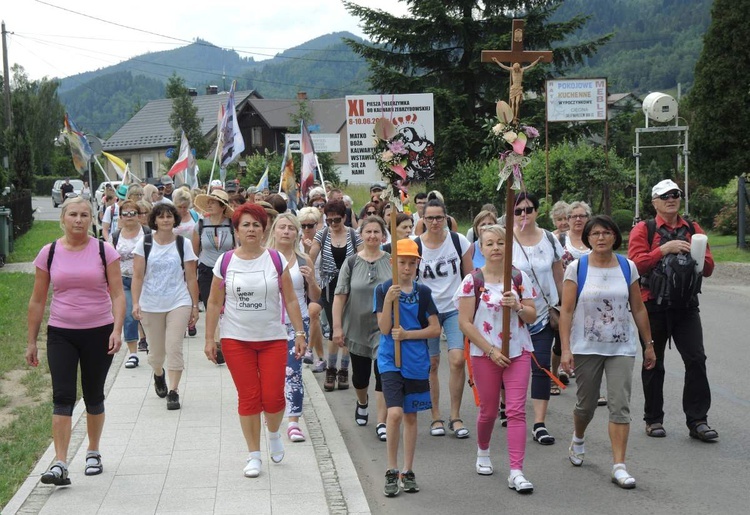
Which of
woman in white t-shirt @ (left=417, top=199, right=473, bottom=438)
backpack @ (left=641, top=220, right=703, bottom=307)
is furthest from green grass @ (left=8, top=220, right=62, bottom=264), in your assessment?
backpack @ (left=641, top=220, right=703, bottom=307)

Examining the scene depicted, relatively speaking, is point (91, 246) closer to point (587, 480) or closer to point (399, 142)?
point (399, 142)

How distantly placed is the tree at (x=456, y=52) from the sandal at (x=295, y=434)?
93.5 feet

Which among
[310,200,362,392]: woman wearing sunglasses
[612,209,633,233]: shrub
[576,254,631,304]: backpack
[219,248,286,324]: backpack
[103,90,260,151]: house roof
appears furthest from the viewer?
[103,90,260,151]: house roof

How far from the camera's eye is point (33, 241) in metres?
30.3

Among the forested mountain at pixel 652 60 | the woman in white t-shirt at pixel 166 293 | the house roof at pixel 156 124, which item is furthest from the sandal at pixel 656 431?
the forested mountain at pixel 652 60

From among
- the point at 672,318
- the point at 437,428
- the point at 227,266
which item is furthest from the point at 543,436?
the point at 227,266

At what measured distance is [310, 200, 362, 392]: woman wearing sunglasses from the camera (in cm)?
993

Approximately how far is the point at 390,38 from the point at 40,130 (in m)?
69.6

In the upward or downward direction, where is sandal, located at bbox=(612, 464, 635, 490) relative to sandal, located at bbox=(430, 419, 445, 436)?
upward

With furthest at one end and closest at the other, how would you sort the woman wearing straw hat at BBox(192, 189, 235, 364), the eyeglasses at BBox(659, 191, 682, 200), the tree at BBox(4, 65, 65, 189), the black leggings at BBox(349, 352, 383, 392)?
the tree at BBox(4, 65, 65, 189)
the woman wearing straw hat at BBox(192, 189, 235, 364)
the black leggings at BBox(349, 352, 383, 392)
the eyeglasses at BBox(659, 191, 682, 200)

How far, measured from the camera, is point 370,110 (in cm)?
1731

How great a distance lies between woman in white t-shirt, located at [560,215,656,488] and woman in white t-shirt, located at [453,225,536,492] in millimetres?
316

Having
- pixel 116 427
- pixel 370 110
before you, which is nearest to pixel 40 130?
pixel 370 110

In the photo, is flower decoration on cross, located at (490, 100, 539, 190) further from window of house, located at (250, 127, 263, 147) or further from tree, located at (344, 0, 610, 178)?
window of house, located at (250, 127, 263, 147)
